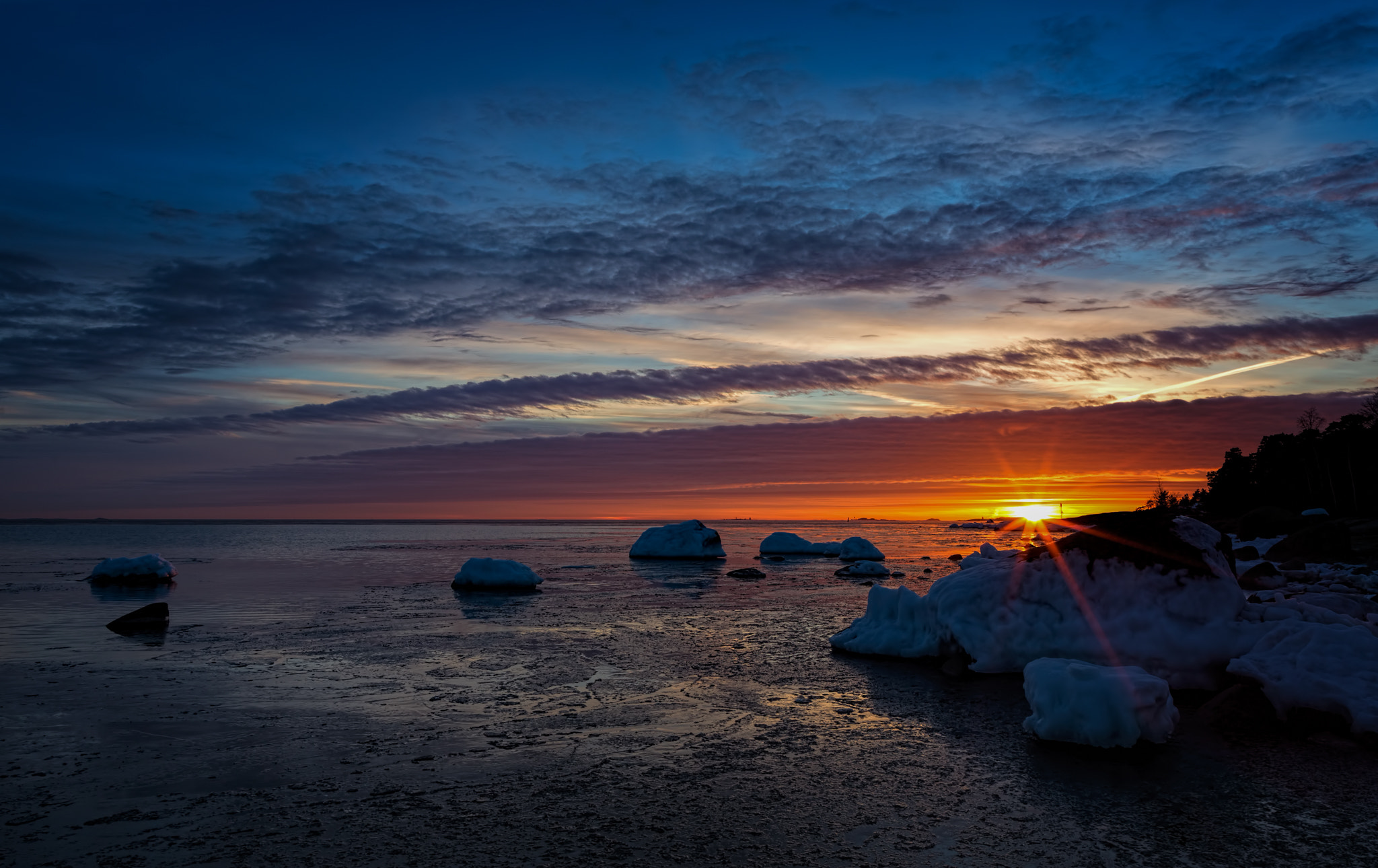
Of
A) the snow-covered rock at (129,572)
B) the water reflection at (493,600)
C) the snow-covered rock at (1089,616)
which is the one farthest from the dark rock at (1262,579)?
the snow-covered rock at (129,572)

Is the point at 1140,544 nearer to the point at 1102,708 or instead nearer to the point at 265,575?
the point at 1102,708

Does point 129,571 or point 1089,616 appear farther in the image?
point 129,571

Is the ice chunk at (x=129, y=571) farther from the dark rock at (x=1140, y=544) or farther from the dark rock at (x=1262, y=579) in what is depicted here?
the dark rock at (x=1262, y=579)

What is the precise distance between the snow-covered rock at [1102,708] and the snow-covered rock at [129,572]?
36.2 m

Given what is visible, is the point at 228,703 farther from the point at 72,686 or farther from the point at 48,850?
the point at 48,850

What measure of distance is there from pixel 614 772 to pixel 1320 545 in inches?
1378

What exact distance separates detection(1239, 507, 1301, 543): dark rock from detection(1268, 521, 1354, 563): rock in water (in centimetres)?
1714

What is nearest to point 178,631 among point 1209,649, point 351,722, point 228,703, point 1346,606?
point 228,703

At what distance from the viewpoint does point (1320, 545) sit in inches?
1259

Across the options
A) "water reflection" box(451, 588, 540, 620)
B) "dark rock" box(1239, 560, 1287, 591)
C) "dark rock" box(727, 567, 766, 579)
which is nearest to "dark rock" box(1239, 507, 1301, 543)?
"dark rock" box(1239, 560, 1287, 591)

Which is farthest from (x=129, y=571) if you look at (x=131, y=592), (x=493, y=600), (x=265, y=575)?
(x=493, y=600)

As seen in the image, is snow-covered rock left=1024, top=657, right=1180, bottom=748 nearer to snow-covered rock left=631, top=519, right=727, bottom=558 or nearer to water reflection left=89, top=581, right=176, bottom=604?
water reflection left=89, top=581, right=176, bottom=604

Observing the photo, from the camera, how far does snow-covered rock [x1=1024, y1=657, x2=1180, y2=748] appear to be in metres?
9.68

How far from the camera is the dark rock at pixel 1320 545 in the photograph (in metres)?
31.5
